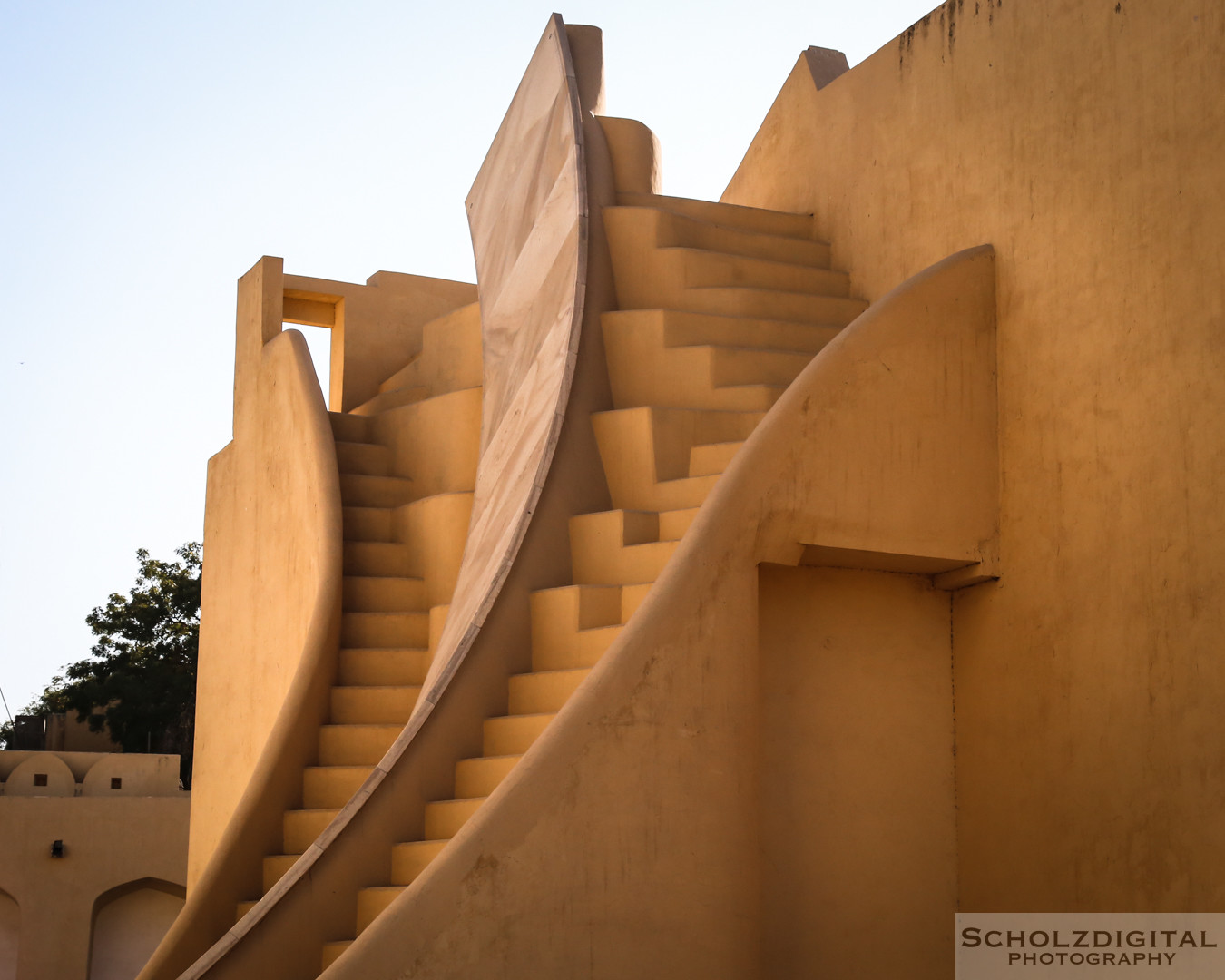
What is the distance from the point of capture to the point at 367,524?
7.73m

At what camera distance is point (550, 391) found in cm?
657

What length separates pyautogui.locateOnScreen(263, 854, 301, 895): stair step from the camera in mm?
5984

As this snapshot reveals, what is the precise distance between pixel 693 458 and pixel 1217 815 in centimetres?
255

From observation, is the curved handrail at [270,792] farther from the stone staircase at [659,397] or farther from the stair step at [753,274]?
the stair step at [753,274]

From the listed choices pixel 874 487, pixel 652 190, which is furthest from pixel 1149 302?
pixel 652 190

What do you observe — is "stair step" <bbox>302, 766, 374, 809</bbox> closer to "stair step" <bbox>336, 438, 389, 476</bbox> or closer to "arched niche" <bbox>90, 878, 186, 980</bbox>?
"stair step" <bbox>336, 438, 389, 476</bbox>

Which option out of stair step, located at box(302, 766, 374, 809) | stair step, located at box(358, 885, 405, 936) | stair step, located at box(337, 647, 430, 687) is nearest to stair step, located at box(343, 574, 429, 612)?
stair step, located at box(337, 647, 430, 687)

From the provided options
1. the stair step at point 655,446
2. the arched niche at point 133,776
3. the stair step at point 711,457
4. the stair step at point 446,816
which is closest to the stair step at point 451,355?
the stair step at point 655,446

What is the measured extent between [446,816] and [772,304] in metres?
3.08

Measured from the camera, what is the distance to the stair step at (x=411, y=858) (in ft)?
17.2

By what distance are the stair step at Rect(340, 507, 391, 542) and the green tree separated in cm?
1996

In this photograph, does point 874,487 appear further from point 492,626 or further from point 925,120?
point 925,120

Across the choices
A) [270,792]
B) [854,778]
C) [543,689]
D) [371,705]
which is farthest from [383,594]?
[854,778]

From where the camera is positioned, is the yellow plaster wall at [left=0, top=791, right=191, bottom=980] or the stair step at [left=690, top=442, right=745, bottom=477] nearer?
the stair step at [left=690, top=442, right=745, bottom=477]
